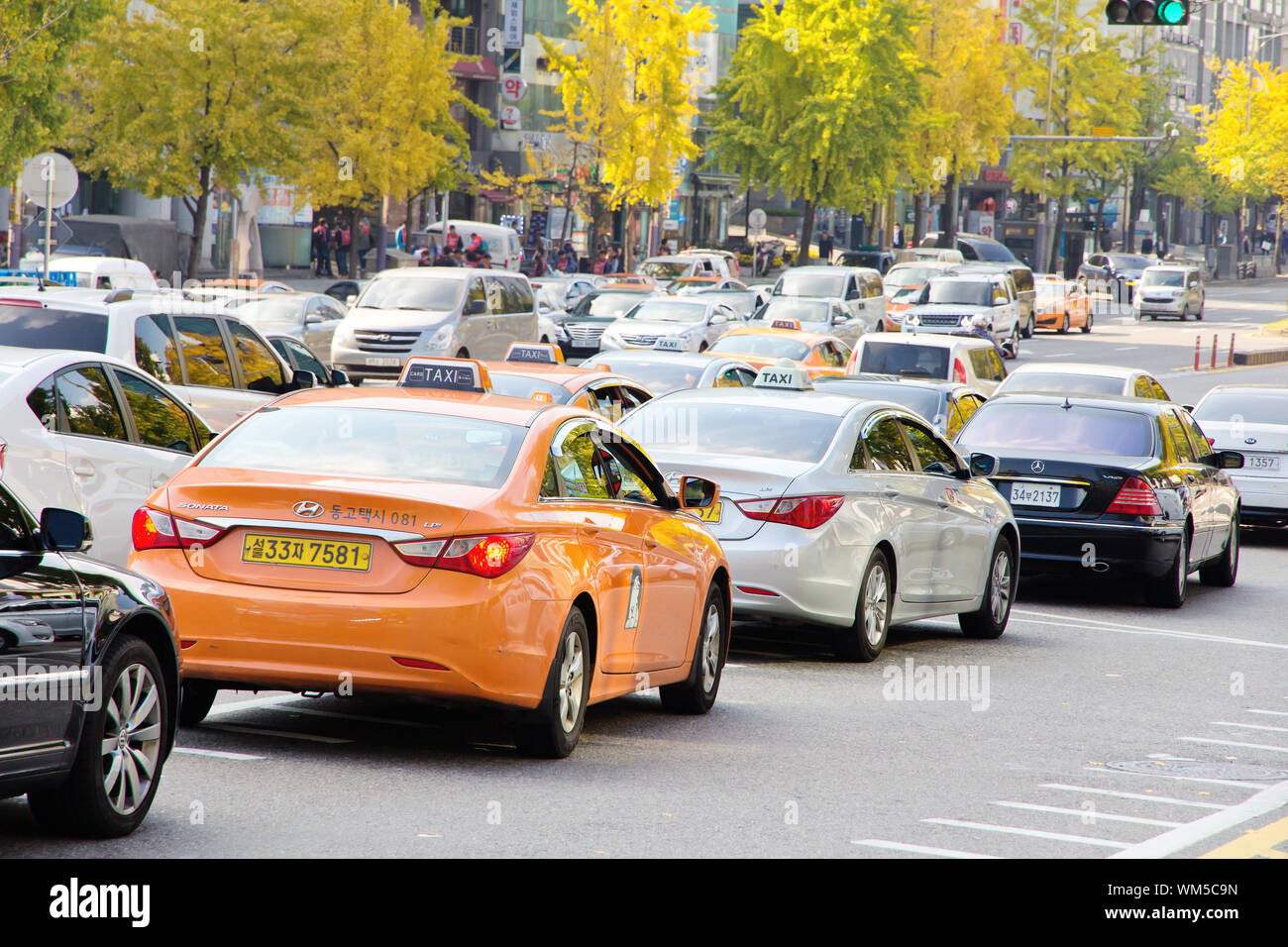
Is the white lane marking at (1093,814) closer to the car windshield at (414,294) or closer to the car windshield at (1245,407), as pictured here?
the car windshield at (1245,407)

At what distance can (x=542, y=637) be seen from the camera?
7727 millimetres

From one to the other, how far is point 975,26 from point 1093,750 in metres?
75.3

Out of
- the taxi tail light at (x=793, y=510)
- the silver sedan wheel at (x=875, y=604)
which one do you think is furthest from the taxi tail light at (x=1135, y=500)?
the taxi tail light at (x=793, y=510)

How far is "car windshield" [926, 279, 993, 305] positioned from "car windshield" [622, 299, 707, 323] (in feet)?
36.2

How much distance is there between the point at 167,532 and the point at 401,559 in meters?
0.99

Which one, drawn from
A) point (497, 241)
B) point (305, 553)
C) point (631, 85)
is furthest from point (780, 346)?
point (631, 85)

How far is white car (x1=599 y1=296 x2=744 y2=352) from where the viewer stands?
33312mm

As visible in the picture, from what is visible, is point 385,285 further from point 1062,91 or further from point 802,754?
point 1062,91

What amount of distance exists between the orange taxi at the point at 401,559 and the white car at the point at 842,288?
33.1m

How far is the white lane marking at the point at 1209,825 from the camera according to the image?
6.93 meters

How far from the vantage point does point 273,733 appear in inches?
331

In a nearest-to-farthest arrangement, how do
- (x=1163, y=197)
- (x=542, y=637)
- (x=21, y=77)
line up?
(x=542, y=637), (x=21, y=77), (x=1163, y=197)

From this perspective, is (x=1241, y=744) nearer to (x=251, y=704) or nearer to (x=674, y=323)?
(x=251, y=704)
